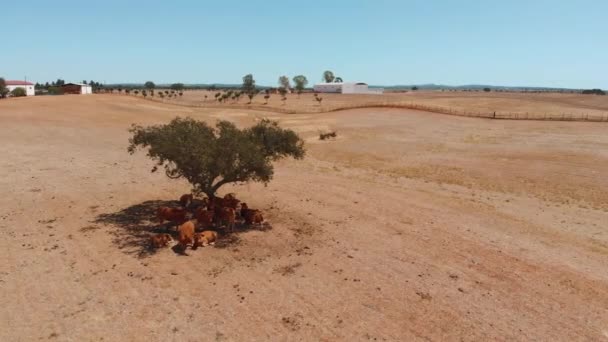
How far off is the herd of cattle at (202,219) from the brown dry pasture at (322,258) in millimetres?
546

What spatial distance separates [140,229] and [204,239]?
360 cm

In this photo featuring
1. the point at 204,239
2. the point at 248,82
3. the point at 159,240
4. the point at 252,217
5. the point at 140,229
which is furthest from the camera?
the point at 248,82

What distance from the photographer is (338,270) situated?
51.3ft

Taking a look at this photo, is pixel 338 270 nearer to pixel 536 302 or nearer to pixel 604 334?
pixel 536 302

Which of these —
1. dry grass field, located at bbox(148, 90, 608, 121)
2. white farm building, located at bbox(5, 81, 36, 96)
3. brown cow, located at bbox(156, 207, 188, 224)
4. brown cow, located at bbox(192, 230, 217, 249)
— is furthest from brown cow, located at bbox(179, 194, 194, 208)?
white farm building, located at bbox(5, 81, 36, 96)

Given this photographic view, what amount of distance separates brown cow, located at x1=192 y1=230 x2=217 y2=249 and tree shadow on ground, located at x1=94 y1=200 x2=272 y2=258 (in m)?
0.28

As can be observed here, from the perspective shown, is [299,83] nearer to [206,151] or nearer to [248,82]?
[248,82]

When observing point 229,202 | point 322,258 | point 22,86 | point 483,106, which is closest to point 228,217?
point 229,202

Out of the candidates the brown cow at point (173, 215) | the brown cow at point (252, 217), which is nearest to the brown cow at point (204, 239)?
the brown cow at point (173, 215)

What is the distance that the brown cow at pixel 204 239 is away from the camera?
17.3 m

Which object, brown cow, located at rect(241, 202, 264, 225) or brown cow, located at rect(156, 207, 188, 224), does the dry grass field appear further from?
brown cow, located at rect(156, 207, 188, 224)

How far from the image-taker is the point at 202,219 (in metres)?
19.0

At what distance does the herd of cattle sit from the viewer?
676 inches

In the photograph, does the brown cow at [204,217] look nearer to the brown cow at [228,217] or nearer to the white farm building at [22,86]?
the brown cow at [228,217]
